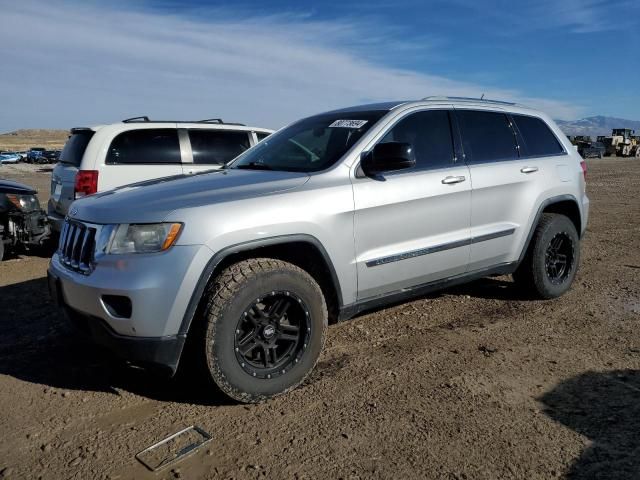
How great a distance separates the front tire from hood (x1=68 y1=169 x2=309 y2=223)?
0.44m

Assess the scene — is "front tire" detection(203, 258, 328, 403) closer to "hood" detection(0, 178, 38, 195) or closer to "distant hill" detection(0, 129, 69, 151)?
"hood" detection(0, 178, 38, 195)

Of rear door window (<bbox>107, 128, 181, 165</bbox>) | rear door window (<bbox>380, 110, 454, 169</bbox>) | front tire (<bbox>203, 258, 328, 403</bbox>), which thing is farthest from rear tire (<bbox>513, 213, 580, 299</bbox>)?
rear door window (<bbox>107, 128, 181, 165</bbox>)

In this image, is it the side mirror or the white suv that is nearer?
the side mirror

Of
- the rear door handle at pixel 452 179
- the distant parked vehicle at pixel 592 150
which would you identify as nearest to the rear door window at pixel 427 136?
the rear door handle at pixel 452 179

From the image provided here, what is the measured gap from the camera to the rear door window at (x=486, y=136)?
4.57 meters

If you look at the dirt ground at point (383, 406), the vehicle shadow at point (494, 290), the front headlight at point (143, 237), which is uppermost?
the front headlight at point (143, 237)

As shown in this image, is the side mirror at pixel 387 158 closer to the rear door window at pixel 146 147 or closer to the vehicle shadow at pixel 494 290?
the vehicle shadow at pixel 494 290

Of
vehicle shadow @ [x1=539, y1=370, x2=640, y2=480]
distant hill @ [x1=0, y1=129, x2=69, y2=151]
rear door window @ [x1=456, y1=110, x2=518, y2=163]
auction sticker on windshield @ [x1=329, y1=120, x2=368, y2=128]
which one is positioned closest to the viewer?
vehicle shadow @ [x1=539, y1=370, x2=640, y2=480]

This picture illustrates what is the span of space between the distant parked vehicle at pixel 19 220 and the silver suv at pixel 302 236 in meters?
4.07

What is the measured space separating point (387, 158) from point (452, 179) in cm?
80

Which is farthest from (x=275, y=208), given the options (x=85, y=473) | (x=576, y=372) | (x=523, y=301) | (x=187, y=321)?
(x=523, y=301)

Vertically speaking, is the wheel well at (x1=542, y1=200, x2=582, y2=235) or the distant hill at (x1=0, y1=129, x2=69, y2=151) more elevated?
the distant hill at (x1=0, y1=129, x2=69, y2=151)

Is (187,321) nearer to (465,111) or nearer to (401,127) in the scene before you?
(401,127)

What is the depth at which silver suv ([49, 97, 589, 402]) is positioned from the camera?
3008 mm
